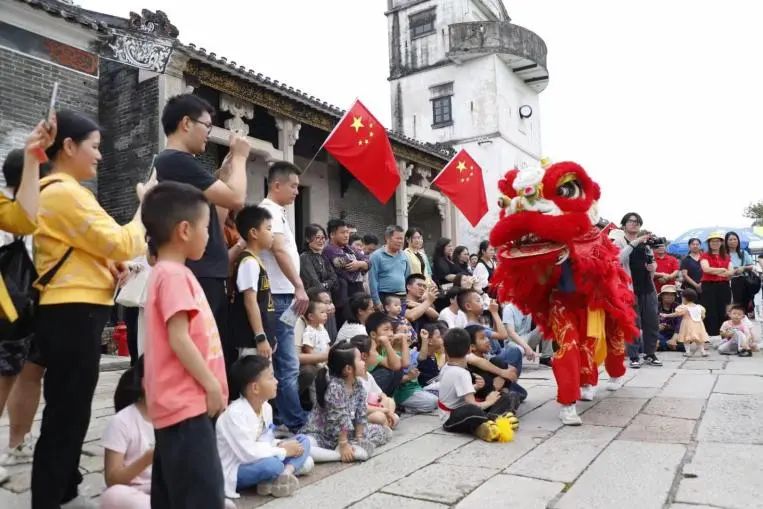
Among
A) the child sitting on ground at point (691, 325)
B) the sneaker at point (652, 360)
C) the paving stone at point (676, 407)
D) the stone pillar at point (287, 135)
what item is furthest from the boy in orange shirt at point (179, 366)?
the stone pillar at point (287, 135)

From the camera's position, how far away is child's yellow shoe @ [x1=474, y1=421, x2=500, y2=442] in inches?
144

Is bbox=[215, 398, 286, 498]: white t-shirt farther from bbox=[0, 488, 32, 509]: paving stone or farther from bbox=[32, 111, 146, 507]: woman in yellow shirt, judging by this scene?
bbox=[0, 488, 32, 509]: paving stone

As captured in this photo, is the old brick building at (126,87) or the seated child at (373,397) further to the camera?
the old brick building at (126,87)

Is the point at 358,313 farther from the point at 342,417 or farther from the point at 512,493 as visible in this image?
the point at 512,493

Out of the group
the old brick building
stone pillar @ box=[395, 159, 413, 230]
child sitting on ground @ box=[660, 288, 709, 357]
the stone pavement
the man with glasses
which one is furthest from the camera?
stone pillar @ box=[395, 159, 413, 230]

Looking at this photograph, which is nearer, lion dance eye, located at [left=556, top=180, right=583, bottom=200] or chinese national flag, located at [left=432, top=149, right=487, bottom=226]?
lion dance eye, located at [left=556, top=180, right=583, bottom=200]

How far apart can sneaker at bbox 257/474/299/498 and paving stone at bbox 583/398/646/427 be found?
2.37 metres

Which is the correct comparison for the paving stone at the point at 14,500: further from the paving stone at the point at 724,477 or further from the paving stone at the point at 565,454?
the paving stone at the point at 724,477

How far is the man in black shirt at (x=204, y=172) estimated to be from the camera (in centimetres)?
249

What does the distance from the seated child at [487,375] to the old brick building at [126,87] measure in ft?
10.4

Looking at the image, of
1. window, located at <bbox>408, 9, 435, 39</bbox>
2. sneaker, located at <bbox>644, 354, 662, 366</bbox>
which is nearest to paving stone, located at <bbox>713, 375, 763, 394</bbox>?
sneaker, located at <bbox>644, 354, 662, 366</bbox>

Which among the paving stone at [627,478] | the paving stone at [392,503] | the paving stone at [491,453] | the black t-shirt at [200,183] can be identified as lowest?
the paving stone at [491,453]

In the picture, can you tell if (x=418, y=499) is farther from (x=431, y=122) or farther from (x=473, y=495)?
(x=431, y=122)

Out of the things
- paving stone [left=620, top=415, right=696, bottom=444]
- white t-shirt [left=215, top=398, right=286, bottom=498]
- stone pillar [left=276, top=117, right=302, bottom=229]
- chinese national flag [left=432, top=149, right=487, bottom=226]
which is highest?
stone pillar [left=276, top=117, right=302, bottom=229]
